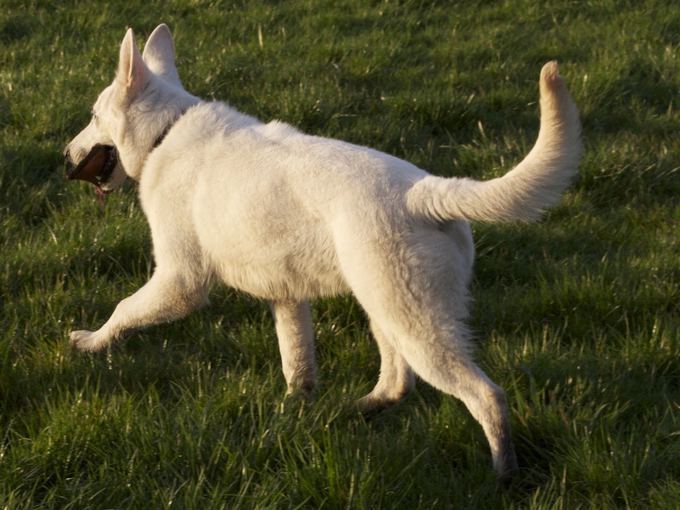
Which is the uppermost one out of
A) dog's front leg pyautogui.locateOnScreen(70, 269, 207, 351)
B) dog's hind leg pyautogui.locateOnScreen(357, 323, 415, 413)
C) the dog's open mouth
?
the dog's open mouth

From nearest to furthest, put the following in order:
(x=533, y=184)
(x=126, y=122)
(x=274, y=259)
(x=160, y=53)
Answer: (x=533, y=184) → (x=274, y=259) → (x=126, y=122) → (x=160, y=53)

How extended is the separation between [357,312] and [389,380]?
716 millimetres

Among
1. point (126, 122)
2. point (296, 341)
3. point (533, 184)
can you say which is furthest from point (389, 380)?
point (126, 122)

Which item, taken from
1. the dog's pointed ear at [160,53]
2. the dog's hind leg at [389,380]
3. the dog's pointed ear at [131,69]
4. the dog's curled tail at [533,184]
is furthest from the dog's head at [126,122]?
the dog's curled tail at [533,184]

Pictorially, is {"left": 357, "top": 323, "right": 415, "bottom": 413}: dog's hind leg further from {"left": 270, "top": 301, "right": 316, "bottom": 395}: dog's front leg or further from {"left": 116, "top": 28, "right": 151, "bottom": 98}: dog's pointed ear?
{"left": 116, "top": 28, "right": 151, "bottom": 98}: dog's pointed ear

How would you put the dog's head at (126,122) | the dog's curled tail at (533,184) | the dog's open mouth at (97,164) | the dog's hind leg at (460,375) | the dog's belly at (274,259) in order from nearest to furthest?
1. the dog's curled tail at (533,184)
2. the dog's hind leg at (460,375)
3. the dog's belly at (274,259)
4. the dog's head at (126,122)
5. the dog's open mouth at (97,164)

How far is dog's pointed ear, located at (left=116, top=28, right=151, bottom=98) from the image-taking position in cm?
407

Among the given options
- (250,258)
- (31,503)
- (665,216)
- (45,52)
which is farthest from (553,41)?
(31,503)

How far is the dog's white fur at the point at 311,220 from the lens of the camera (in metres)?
3.24

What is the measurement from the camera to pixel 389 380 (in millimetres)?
3895

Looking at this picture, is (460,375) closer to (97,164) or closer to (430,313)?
(430,313)

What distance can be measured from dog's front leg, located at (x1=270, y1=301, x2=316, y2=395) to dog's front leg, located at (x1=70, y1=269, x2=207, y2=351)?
1.08 ft

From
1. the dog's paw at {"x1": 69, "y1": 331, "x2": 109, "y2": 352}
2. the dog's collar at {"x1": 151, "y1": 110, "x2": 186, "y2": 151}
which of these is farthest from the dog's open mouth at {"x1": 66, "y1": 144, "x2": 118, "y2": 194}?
the dog's paw at {"x1": 69, "y1": 331, "x2": 109, "y2": 352}

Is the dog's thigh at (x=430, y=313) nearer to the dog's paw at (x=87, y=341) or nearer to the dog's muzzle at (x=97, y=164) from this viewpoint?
the dog's paw at (x=87, y=341)
